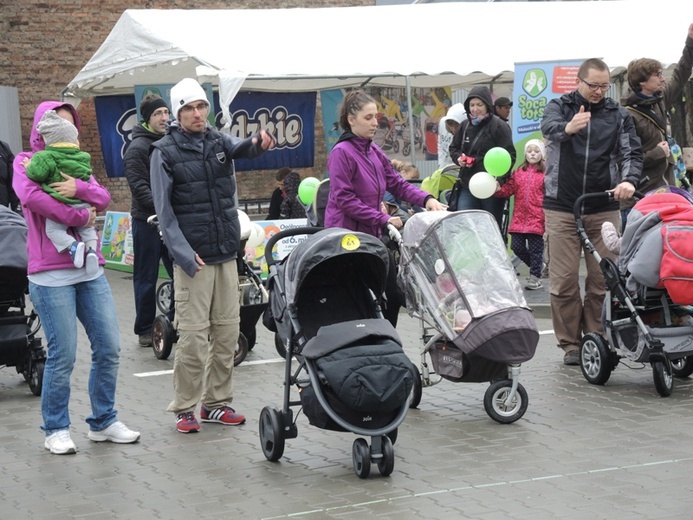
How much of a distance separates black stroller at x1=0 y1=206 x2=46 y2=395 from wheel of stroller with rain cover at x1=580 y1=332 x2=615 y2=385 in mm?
3892

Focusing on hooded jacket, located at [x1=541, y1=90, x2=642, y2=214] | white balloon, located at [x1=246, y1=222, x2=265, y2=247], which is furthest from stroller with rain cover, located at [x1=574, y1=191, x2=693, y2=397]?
white balloon, located at [x1=246, y1=222, x2=265, y2=247]

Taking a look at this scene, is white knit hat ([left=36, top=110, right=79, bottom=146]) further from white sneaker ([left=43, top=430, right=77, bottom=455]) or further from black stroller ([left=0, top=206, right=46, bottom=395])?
black stroller ([left=0, top=206, right=46, bottom=395])

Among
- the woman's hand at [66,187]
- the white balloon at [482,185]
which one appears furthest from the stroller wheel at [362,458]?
the white balloon at [482,185]

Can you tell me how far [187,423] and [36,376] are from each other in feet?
6.11

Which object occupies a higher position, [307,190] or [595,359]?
[307,190]

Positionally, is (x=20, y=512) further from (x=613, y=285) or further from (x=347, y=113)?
(x=613, y=285)

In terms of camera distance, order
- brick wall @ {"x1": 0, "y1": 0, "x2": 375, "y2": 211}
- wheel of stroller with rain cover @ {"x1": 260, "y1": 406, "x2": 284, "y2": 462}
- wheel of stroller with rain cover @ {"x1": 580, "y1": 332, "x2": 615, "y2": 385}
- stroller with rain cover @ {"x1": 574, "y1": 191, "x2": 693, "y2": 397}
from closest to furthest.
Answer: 1. wheel of stroller with rain cover @ {"x1": 260, "y1": 406, "x2": 284, "y2": 462}
2. stroller with rain cover @ {"x1": 574, "y1": 191, "x2": 693, "y2": 397}
3. wheel of stroller with rain cover @ {"x1": 580, "y1": 332, "x2": 615, "y2": 385}
4. brick wall @ {"x1": 0, "y1": 0, "x2": 375, "y2": 211}

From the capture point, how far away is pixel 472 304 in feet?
23.0

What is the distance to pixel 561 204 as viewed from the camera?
889cm

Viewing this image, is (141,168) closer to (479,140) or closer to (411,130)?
(479,140)

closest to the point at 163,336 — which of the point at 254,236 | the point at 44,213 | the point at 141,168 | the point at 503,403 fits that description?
the point at 254,236

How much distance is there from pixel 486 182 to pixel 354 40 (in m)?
5.56

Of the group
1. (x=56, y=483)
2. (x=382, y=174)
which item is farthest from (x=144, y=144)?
(x=56, y=483)

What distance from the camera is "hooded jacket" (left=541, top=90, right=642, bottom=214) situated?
28.5ft
